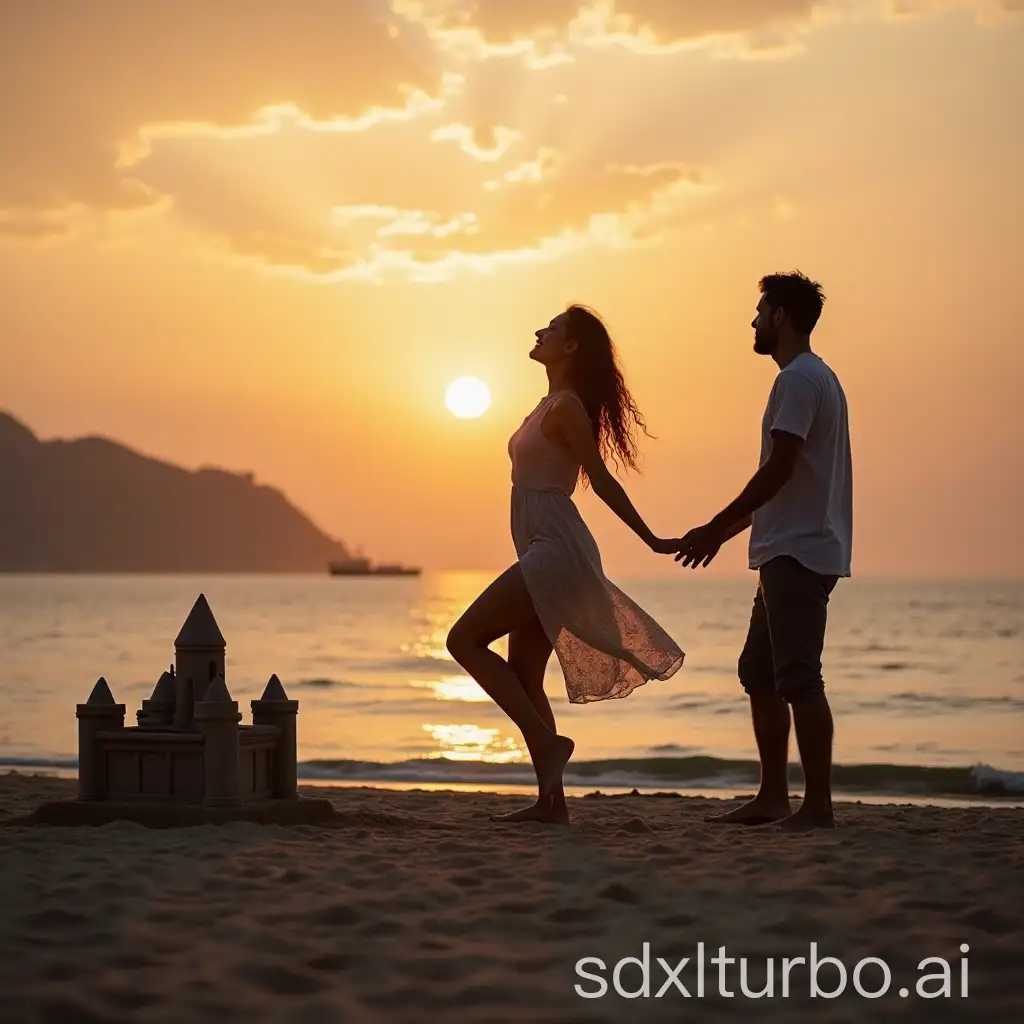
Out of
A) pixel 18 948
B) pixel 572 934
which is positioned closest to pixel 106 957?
pixel 18 948

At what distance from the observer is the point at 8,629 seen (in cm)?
4944

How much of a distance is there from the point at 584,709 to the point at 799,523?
1480cm

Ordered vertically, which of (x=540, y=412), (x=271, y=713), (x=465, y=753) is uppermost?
(x=540, y=412)

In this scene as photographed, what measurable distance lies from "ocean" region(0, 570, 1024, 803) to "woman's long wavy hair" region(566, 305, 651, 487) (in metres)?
5.77

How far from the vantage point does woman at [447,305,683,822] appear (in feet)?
20.5

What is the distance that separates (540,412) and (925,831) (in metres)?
2.85

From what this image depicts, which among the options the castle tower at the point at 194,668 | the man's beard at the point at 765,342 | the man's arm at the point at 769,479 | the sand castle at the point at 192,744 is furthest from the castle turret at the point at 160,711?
the man's beard at the point at 765,342

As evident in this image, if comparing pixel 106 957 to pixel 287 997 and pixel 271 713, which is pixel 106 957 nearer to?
pixel 287 997

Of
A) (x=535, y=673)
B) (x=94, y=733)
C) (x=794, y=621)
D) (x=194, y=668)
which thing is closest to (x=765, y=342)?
(x=794, y=621)

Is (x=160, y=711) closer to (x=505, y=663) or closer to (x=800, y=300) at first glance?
(x=505, y=663)

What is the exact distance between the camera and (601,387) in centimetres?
659

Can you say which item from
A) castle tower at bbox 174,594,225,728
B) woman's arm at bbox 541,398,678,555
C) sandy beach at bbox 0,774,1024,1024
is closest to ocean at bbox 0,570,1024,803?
castle tower at bbox 174,594,225,728

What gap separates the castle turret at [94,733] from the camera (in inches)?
258

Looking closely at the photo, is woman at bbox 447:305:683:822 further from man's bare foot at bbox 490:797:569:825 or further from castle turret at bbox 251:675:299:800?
castle turret at bbox 251:675:299:800
